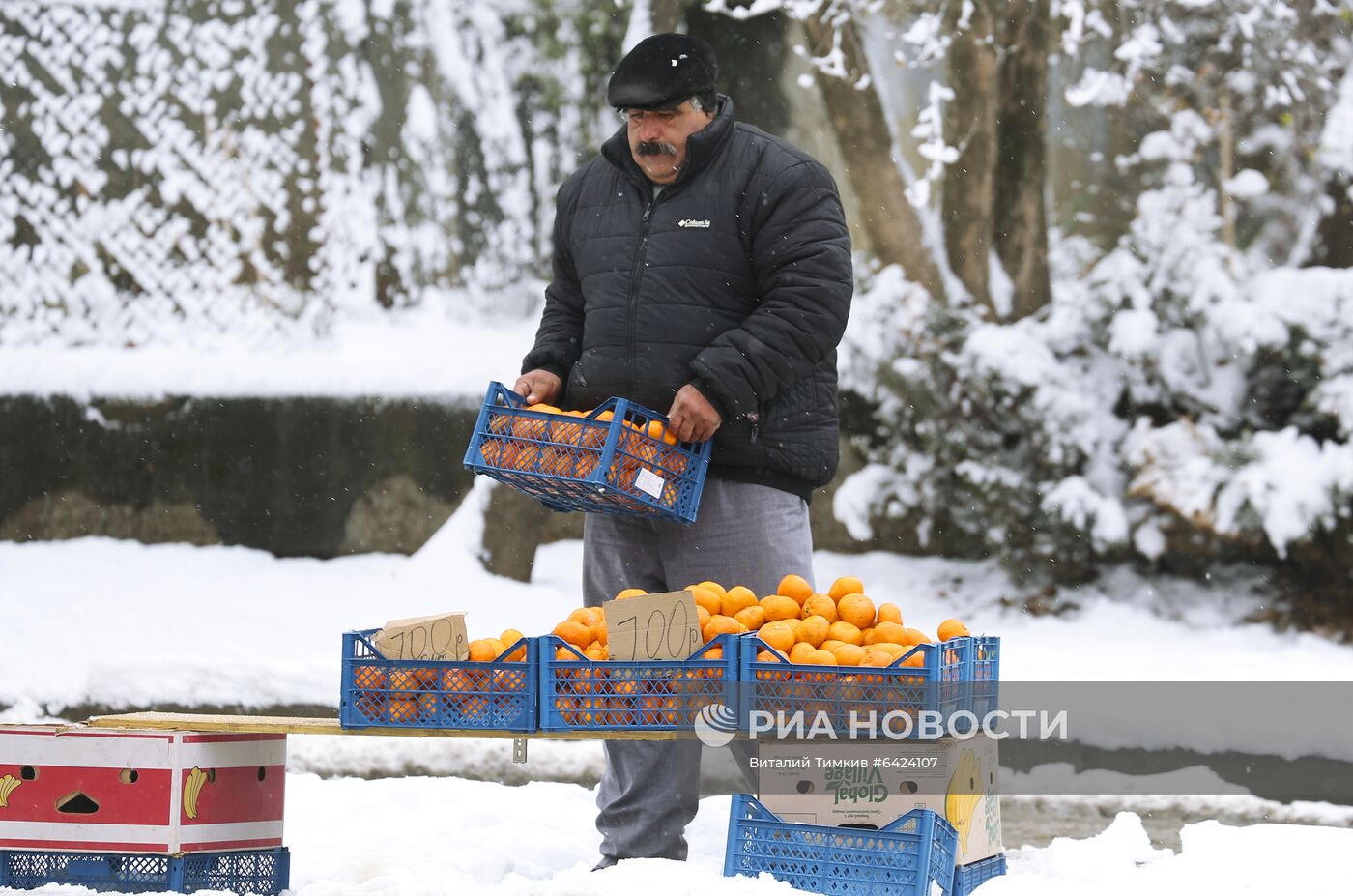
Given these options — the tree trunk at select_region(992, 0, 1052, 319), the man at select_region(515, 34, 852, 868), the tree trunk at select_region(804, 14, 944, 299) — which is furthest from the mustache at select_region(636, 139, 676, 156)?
the tree trunk at select_region(992, 0, 1052, 319)

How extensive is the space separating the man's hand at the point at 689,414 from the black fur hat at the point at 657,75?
71 centimetres

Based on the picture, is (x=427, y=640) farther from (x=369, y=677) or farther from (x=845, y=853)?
(x=845, y=853)

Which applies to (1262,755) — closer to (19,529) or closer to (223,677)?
(223,677)

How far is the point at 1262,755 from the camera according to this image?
19.0 feet

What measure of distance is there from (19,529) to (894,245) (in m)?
4.02

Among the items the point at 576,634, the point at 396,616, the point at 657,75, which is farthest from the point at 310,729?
the point at 396,616

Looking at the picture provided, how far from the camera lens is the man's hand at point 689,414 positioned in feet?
11.9

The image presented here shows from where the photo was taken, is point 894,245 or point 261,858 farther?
point 894,245

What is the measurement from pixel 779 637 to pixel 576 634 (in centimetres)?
45

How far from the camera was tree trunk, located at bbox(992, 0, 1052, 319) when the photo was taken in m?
6.65

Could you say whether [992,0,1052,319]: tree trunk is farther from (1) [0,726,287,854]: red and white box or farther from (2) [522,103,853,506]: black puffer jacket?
(1) [0,726,287,854]: red and white box

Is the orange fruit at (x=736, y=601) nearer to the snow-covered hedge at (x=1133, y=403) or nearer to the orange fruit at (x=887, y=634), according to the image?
the orange fruit at (x=887, y=634)

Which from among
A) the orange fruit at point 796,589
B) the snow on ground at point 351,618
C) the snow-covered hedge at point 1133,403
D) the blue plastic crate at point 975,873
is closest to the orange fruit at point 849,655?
the orange fruit at point 796,589

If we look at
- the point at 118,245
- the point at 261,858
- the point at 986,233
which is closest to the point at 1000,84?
the point at 986,233
